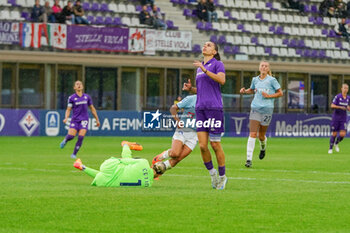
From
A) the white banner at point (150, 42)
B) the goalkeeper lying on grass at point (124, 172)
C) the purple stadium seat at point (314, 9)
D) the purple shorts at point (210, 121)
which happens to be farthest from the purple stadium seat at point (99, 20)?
the purple shorts at point (210, 121)

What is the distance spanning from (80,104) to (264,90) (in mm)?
5964

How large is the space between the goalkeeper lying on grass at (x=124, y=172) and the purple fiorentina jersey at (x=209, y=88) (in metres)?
1.27

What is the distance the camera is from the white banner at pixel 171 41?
41.3 meters

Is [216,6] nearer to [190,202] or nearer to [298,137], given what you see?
[298,137]

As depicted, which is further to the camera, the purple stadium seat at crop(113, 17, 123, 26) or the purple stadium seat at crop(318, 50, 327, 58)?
the purple stadium seat at crop(318, 50, 327, 58)

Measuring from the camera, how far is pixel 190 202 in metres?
10.6

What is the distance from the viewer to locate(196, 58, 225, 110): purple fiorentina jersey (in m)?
12.3

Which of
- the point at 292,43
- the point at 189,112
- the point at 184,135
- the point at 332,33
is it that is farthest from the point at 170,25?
the point at 184,135

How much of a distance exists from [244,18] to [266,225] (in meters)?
39.7

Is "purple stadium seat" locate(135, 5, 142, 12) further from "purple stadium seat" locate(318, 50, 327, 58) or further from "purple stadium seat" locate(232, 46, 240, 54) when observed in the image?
"purple stadium seat" locate(318, 50, 327, 58)

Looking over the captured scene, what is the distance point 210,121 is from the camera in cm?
1223

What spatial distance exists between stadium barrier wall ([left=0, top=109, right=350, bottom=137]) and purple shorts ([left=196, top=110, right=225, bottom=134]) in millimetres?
24989

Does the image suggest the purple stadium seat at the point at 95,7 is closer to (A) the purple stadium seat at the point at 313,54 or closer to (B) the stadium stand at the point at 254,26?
(B) the stadium stand at the point at 254,26

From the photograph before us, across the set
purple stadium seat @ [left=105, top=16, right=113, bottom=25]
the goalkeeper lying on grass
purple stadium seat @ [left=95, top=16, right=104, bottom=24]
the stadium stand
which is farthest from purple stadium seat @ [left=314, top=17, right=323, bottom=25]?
the goalkeeper lying on grass
